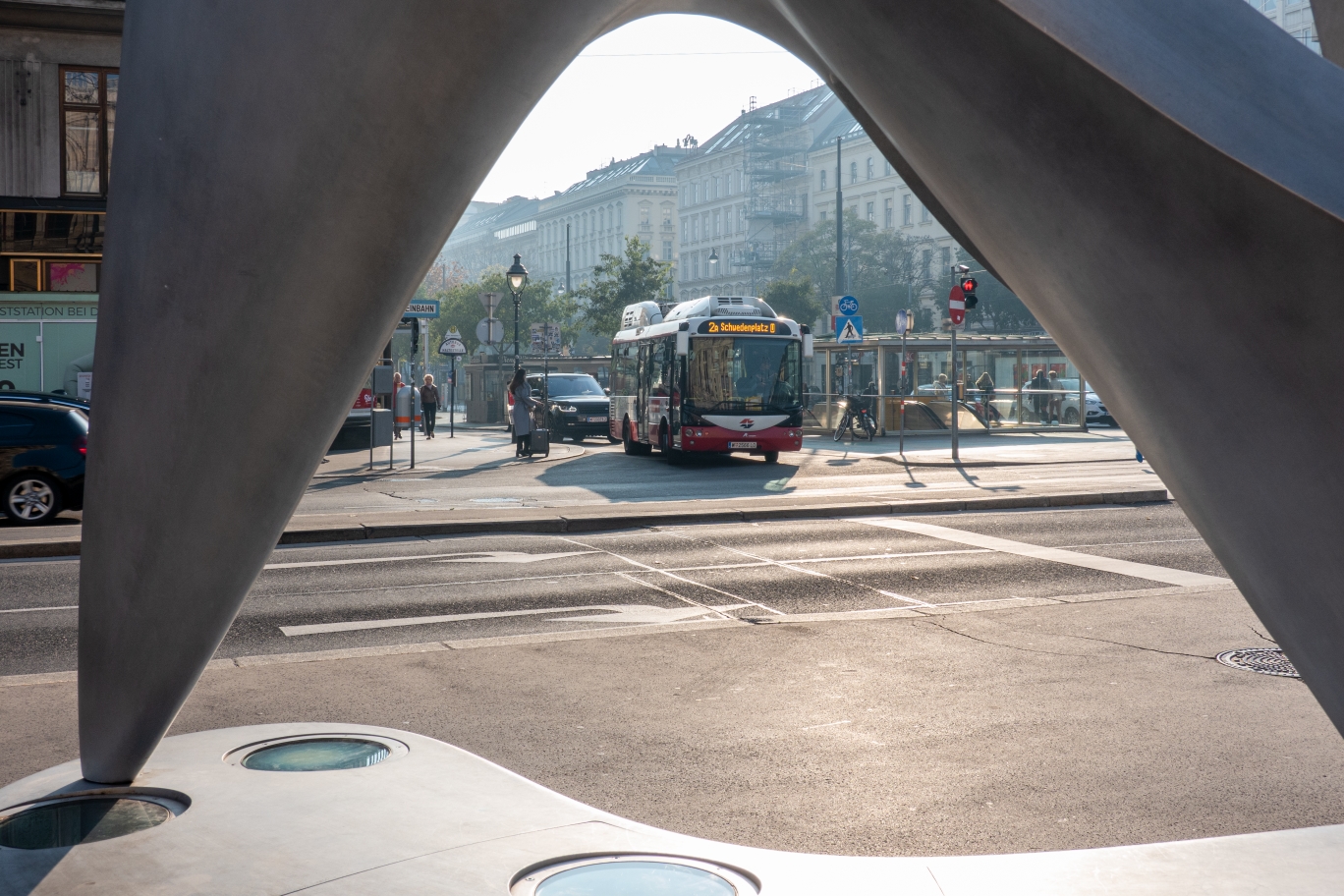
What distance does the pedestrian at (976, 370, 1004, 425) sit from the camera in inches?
1410

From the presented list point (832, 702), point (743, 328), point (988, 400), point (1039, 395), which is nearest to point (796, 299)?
point (1039, 395)

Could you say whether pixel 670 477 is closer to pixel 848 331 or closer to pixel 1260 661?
pixel 848 331

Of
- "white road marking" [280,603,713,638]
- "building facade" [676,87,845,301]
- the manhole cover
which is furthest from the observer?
"building facade" [676,87,845,301]

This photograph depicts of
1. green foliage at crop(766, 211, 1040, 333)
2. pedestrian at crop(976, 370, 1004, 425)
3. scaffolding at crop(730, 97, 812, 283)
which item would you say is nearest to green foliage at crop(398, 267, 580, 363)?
green foliage at crop(766, 211, 1040, 333)

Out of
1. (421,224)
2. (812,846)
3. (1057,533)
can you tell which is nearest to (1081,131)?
(421,224)

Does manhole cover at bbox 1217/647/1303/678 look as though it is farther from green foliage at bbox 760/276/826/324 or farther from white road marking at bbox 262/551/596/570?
green foliage at bbox 760/276/826/324

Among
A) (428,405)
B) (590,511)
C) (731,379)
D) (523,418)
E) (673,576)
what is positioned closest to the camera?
(673,576)

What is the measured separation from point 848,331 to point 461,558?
52.7ft

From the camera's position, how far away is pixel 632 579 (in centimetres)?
1042

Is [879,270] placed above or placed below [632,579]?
above

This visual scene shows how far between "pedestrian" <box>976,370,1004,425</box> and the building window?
23.5 m

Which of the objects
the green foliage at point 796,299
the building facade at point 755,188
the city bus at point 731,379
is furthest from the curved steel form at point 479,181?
the building facade at point 755,188

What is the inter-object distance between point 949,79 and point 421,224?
135 cm

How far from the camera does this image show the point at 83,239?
2333 centimetres
